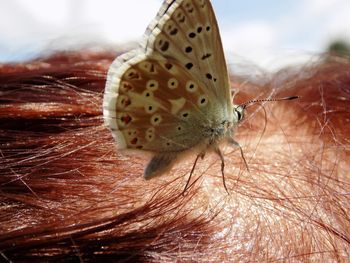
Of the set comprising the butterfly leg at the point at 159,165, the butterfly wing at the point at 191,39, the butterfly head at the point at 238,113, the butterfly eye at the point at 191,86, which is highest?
the butterfly wing at the point at 191,39

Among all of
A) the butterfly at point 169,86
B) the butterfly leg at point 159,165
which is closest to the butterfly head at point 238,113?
the butterfly at point 169,86

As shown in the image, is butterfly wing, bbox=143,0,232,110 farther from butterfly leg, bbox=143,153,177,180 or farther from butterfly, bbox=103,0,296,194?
butterfly leg, bbox=143,153,177,180

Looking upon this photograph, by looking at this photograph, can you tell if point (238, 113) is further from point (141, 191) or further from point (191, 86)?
point (141, 191)

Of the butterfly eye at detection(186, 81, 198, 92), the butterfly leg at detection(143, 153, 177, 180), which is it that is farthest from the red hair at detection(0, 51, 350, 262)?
the butterfly eye at detection(186, 81, 198, 92)

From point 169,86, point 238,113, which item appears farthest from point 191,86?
point 238,113

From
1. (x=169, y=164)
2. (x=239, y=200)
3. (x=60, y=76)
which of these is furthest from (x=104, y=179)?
(x=60, y=76)

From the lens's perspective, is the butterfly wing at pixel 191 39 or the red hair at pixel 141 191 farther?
the butterfly wing at pixel 191 39

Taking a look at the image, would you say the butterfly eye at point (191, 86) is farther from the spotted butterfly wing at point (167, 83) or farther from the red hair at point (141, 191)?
the red hair at point (141, 191)

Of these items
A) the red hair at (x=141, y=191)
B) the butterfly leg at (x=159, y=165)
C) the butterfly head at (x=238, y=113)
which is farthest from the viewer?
the butterfly head at (x=238, y=113)

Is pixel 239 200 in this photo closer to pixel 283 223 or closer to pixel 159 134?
pixel 283 223
